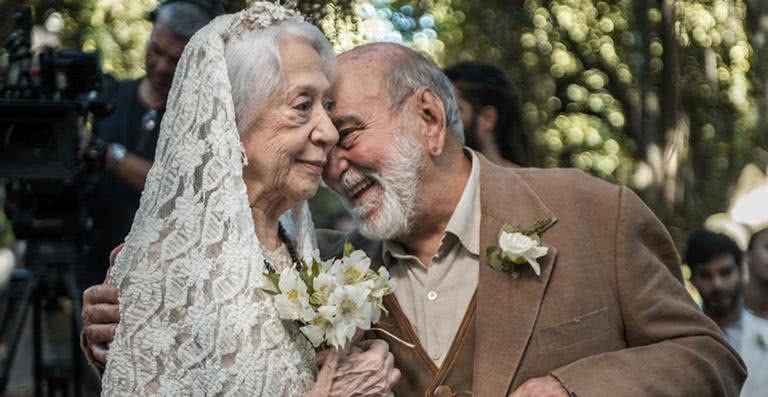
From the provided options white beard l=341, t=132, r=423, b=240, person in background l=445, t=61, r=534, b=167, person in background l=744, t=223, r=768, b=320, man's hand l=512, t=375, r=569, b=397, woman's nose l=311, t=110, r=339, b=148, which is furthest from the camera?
person in background l=744, t=223, r=768, b=320

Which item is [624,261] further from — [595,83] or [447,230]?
[595,83]

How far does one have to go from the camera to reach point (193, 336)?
4.05 meters

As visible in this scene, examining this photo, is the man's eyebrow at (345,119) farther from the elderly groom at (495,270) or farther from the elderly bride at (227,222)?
the elderly bride at (227,222)

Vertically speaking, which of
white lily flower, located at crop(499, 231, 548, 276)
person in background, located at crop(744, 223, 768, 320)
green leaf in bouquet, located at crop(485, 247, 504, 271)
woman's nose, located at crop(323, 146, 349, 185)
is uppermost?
woman's nose, located at crop(323, 146, 349, 185)

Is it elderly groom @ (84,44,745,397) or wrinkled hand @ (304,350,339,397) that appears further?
elderly groom @ (84,44,745,397)

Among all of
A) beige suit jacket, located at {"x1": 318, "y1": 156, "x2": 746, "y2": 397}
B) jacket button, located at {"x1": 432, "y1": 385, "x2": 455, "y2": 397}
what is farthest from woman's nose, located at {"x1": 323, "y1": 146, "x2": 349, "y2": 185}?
jacket button, located at {"x1": 432, "y1": 385, "x2": 455, "y2": 397}

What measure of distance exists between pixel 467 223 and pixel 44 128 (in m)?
1.94

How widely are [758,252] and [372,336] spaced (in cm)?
443

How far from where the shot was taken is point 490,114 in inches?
269

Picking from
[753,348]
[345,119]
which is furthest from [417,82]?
[753,348]

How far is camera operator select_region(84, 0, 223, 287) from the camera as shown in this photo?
21.5 feet

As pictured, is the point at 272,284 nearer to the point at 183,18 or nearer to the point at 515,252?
the point at 515,252

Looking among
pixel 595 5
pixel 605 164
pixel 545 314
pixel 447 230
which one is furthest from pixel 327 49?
pixel 605 164

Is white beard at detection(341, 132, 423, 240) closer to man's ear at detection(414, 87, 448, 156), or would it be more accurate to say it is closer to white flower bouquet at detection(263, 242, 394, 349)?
man's ear at detection(414, 87, 448, 156)
